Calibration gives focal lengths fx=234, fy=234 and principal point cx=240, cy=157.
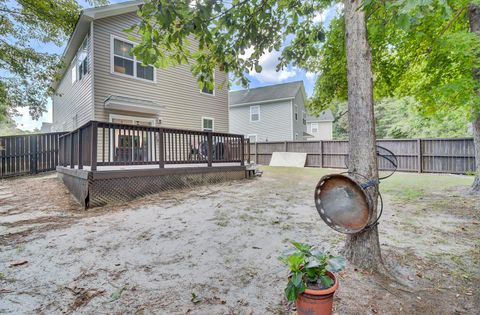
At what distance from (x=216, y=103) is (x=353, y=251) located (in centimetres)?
1053

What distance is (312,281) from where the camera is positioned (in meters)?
1.62

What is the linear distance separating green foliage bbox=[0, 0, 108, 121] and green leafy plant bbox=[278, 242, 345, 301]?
10225 mm

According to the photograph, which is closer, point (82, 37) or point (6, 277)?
point (6, 277)

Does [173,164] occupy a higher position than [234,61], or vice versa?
[234,61]

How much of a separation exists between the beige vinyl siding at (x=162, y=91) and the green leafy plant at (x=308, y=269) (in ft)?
21.0

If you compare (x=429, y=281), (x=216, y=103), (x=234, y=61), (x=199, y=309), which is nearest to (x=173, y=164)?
(x=234, y=61)

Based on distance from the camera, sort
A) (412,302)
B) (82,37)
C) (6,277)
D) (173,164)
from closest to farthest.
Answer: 1. (412,302)
2. (6,277)
3. (173,164)
4. (82,37)

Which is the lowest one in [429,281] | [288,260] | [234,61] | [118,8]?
[429,281]

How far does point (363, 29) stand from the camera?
7.65 feet

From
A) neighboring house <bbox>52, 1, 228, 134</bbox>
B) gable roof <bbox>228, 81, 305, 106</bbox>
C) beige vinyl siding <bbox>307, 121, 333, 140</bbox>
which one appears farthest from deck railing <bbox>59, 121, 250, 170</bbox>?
beige vinyl siding <bbox>307, 121, 333, 140</bbox>

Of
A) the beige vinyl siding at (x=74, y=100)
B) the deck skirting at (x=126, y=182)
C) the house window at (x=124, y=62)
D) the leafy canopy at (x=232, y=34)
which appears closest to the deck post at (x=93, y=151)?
the deck skirting at (x=126, y=182)

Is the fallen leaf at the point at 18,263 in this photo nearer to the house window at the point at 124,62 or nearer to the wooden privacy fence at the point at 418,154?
the house window at the point at 124,62

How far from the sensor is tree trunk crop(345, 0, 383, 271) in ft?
7.54

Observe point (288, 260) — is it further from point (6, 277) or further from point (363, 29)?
point (6, 277)
